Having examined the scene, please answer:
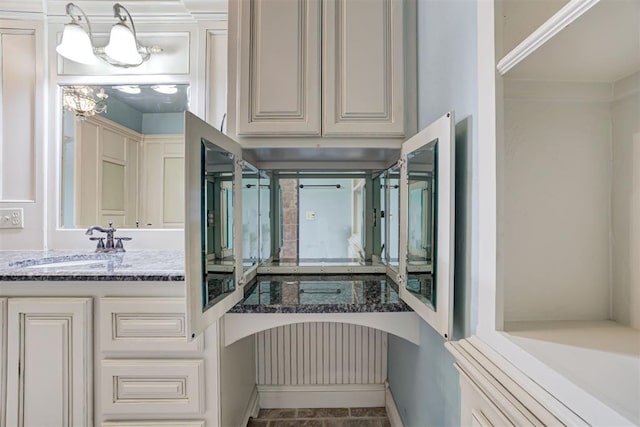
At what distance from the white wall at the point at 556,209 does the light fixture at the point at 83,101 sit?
7.07ft

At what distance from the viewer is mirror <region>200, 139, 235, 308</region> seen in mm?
915

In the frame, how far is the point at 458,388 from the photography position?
796 mm

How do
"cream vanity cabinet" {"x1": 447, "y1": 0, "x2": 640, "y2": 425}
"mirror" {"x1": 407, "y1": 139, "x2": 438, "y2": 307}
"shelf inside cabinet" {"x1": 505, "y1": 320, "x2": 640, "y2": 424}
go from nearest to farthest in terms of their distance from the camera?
"shelf inside cabinet" {"x1": 505, "y1": 320, "x2": 640, "y2": 424}
"cream vanity cabinet" {"x1": 447, "y1": 0, "x2": 640, "y2": 425}
"mirror" {"x1": 407, "y1": 139, "x2": 438, "y2": 307}

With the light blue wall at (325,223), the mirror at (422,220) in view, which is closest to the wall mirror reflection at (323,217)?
the light blue wall at (325,223)

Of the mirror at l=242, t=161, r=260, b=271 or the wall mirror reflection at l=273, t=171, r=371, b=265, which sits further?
the wall mirror reflection at l=273, t=171, r=371, b=265

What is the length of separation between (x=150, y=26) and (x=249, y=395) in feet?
7.47

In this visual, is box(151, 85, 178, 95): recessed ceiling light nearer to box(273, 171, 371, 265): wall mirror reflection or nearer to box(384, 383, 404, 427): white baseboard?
box(273, 171, 371, 265): wall mirror reflection

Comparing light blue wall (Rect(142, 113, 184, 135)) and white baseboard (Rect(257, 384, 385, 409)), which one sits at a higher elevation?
light blue wall (Rect(142, 113, 184, 135))

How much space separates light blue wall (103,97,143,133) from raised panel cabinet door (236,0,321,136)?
1012 mm

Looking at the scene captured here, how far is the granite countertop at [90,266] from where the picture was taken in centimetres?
108

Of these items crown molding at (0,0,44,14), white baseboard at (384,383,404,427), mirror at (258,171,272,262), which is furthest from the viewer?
crown molding at (0,0,44,14)

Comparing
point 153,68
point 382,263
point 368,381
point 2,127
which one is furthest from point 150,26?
point 368,381

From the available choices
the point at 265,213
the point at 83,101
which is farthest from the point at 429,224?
the point at 83,101

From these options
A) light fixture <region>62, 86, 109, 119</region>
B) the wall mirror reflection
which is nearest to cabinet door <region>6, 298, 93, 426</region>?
the wall mirror reflection
